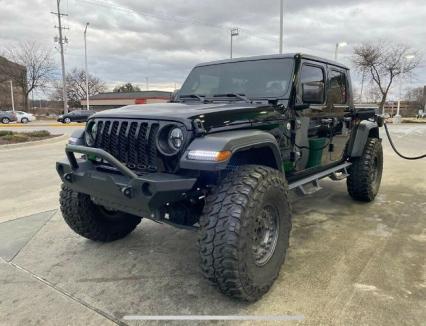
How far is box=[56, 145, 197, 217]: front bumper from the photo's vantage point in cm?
259

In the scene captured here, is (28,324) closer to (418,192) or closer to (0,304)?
(0,304)

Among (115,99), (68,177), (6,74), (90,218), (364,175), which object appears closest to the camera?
(68,177)

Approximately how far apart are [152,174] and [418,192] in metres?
5.02

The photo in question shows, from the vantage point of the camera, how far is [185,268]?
11.3ft

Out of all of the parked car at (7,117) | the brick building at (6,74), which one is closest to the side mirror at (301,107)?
the parked car at (7,117)

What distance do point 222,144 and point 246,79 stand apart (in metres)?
1.62

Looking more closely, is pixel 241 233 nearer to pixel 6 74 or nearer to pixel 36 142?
pixel 36 142

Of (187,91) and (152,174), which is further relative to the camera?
(187,91)

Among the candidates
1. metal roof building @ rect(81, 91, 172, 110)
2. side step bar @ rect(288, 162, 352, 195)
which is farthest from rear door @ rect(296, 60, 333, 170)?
metal roof building @ rect(81, 91, 172, 110)

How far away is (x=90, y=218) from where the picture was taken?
12.5 feet

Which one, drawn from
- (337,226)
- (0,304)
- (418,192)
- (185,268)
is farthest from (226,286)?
(418,192)

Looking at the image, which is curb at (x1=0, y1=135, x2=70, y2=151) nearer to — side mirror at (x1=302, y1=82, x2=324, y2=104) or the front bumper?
the front bumper

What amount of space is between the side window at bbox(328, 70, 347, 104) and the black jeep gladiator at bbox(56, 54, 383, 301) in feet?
0.51

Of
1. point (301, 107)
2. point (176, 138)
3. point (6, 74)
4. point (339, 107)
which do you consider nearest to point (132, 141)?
point (176, 138)
